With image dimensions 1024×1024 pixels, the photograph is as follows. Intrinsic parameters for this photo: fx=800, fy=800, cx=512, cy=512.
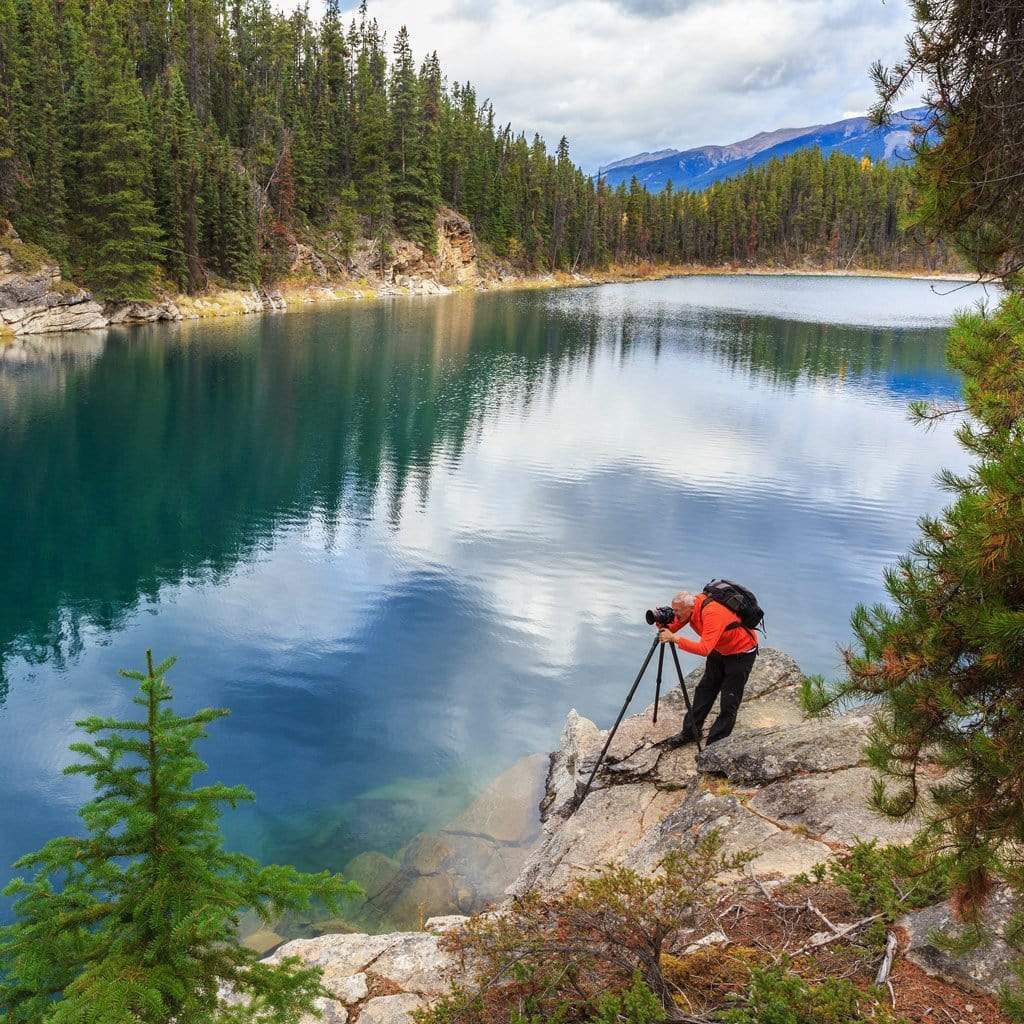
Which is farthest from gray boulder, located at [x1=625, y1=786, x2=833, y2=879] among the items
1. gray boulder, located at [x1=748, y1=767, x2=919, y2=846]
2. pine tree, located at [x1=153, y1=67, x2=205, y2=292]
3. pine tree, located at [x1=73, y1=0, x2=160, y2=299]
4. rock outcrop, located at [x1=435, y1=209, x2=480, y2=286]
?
rock outcrop, located at [x1=435, y1=209, x2=480, y2=286]

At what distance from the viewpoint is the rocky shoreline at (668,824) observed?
5.59m

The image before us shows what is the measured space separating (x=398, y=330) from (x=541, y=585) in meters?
45.6

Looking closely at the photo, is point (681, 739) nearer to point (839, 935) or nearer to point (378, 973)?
point (378, 973)

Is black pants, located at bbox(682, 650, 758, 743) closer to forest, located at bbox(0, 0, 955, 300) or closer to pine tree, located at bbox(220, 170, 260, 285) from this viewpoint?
forest, located at bbox(0, 0, 955, 300)

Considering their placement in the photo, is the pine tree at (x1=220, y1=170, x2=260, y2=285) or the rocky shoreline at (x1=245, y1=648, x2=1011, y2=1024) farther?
the pine tree at (x1=220, y1=170, x2=260, y2=285)

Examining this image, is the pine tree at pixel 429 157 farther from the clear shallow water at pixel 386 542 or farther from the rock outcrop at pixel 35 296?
the clear shallow water at pixel 386 542

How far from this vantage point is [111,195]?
5556 centimetres

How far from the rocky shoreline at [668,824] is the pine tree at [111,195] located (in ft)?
184

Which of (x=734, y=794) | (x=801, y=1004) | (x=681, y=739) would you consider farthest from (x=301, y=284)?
(x=801, y=1004)

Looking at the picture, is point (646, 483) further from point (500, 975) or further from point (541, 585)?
point (500, 975)

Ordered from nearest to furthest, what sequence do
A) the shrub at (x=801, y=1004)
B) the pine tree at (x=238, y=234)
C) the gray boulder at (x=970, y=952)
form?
the shrub at (x=801, y=1004)
the gray boulder at (x=970, y=952)
the pine tree at (x=238, y=234)

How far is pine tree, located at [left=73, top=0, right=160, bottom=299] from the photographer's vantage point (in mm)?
55562

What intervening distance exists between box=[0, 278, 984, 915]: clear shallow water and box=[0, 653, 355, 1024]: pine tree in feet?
20.5

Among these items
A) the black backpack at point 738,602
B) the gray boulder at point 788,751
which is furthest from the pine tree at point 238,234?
the gray boulder at point 788,751
